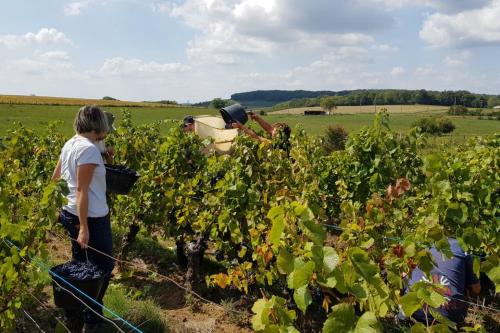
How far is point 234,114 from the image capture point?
5.00 meters

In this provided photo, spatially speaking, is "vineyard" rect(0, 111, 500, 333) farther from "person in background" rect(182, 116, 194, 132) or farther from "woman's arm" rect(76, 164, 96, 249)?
"person in background" rect(182, 116, 194, 132)

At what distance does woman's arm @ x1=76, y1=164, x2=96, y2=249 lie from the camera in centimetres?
300

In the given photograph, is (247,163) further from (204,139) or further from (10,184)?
(10,184)

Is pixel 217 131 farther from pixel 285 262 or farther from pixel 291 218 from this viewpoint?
pixel 285 262

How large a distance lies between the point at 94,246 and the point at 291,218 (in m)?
1.84

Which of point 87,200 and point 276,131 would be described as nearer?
point 87,200

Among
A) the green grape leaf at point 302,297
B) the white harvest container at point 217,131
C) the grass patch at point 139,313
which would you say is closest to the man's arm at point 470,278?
the grass patch at point 139,313

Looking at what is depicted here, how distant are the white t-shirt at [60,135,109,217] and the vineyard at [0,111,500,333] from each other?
30 cm

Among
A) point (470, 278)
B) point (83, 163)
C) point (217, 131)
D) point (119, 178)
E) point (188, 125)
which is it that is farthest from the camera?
point (188, 125)

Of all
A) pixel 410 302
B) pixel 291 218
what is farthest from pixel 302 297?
pixel 291 218

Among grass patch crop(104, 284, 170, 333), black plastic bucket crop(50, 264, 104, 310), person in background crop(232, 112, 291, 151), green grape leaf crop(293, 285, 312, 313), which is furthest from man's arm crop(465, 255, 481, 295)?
black plastic bucket crop(50, 264, 104, 310)

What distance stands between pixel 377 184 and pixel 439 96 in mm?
73705

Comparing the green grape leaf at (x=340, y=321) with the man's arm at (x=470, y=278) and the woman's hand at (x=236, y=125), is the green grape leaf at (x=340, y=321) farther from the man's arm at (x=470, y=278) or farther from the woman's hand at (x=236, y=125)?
the woman's hand at (x=236, y=125)

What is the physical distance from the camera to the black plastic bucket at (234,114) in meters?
4.95
